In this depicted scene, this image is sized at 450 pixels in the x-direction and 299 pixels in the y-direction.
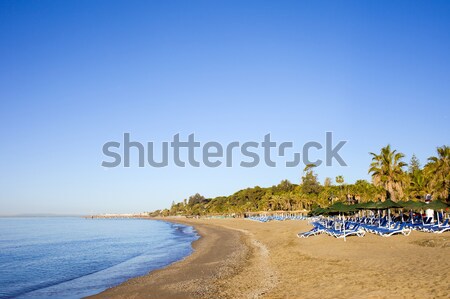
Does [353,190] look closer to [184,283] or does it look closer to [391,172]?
[391,172]

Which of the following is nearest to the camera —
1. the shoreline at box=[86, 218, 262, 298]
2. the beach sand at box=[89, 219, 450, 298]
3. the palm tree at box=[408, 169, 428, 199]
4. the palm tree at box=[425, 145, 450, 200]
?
the beach sand at box=[89, 219, 450, 298]

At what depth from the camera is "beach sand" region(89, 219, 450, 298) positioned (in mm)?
9703

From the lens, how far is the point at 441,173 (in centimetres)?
3678

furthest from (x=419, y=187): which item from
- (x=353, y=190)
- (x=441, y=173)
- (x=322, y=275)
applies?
(x=322, y=275)

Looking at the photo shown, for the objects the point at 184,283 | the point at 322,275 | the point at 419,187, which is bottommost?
the point at 184,283

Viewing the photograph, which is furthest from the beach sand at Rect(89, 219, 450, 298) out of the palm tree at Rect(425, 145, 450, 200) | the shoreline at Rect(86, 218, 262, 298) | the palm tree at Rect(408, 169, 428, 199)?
the palm tree at Rect(408, 169, 428, 199)

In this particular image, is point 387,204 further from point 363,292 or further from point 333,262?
point 363,292

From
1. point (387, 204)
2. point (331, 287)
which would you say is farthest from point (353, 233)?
point (331, 287)

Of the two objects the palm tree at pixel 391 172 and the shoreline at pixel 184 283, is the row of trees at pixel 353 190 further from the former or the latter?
the shoreline at pixel 184 283

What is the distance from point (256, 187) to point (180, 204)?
74.8 metres

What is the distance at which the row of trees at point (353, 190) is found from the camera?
3850 cm

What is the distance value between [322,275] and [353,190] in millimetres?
62941

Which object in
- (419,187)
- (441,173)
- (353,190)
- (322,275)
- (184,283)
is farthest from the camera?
(353,190)

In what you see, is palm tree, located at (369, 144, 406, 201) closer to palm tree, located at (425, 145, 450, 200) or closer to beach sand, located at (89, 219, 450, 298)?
palm tree, located at (425, 145, 450, 200)
